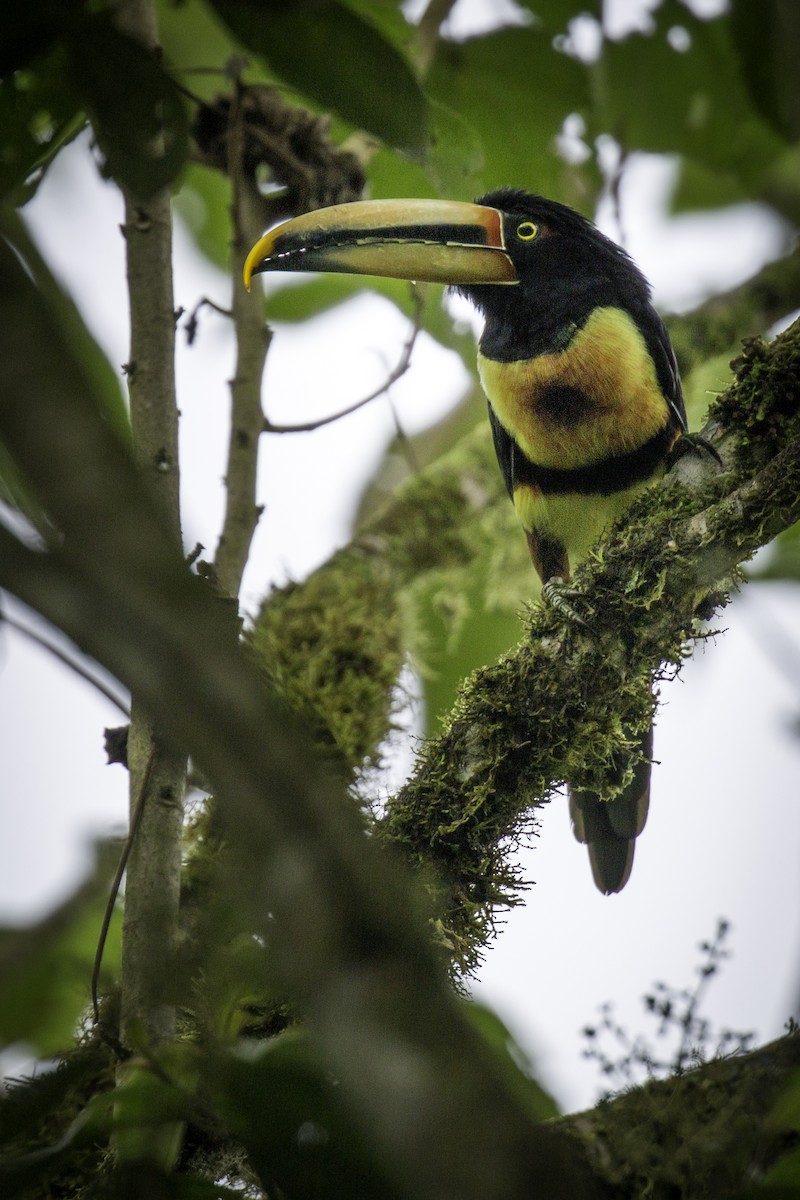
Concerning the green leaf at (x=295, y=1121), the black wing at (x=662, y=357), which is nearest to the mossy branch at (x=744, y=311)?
the black wing at (x=662, y=357)

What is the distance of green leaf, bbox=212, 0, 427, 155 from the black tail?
5.47 feet

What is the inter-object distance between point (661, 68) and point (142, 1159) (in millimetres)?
3253

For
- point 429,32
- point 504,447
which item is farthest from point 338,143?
point 504,447

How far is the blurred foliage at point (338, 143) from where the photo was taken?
1317 millimetres

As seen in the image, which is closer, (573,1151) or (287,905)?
(287,905)

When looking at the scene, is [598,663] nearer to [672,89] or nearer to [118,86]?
[118,86]

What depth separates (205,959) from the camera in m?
1.29

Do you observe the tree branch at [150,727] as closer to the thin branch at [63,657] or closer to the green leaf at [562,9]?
the thin branch at [63,657]

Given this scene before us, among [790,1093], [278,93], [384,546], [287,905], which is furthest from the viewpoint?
[384,546]

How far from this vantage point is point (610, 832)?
2801 mm

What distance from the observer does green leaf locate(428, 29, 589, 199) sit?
3.19 m

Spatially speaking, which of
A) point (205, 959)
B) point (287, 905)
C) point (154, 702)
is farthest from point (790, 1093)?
point (154, 702)

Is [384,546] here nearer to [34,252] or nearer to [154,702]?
[34,252]

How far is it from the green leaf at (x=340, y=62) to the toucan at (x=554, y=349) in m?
0.77
